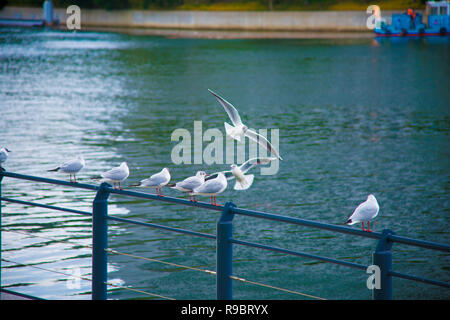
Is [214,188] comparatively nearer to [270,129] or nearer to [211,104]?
[270,129]

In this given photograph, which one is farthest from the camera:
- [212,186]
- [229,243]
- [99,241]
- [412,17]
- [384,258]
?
[412,17]

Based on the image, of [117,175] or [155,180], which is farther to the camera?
[117,175]

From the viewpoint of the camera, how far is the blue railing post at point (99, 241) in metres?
5.26

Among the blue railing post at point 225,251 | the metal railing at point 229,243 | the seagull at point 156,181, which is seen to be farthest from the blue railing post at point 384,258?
the seagull at point 156,181

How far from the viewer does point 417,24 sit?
7525cm

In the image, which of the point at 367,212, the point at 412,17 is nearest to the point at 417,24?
the point at 412,17

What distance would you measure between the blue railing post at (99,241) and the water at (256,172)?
1327 millimetres

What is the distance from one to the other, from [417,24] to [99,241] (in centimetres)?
7399

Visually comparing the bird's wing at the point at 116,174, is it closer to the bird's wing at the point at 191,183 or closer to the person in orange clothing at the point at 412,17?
the bird's wing at the point at 191,183

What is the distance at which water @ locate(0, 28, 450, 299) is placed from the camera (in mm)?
10227

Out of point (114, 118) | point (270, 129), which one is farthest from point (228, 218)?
point (114, 118)

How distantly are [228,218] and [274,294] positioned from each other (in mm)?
5185

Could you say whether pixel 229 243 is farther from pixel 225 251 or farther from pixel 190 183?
pixel 190 183
